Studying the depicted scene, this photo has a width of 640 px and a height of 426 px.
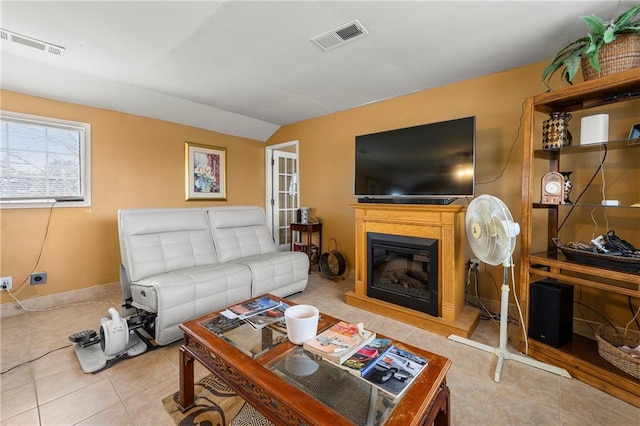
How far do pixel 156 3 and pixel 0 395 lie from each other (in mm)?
2505

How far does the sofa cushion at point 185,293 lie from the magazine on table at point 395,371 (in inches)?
62.7

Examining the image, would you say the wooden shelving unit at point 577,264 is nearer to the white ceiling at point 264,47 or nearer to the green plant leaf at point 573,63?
the green plant leaf at point 573,63

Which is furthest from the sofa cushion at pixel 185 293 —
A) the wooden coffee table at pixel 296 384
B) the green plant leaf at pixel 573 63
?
the green plant leaf at pixel 573 63

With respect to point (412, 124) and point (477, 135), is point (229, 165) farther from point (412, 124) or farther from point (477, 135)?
point (477, 135)

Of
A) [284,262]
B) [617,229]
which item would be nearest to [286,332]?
[284,262]

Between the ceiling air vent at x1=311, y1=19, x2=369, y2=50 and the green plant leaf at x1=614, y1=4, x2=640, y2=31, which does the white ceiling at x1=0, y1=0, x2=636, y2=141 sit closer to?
the ceiling air vent at x1=311, y1=19, x2=369, y2=50

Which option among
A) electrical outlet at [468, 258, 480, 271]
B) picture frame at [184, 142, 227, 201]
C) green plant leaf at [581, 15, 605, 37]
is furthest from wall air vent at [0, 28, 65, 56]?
electrical outlet at [468, 258, 480, 271]

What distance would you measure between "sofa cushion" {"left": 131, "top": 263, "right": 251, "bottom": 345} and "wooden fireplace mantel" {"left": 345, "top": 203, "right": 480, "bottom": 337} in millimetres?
1309

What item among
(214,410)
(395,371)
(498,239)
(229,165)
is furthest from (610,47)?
(229,165)

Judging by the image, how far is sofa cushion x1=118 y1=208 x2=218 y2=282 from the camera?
2312mm

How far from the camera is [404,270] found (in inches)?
106

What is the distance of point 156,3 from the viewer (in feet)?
5.55

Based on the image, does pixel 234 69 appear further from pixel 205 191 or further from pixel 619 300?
pixel 619 300

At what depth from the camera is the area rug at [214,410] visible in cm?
135
